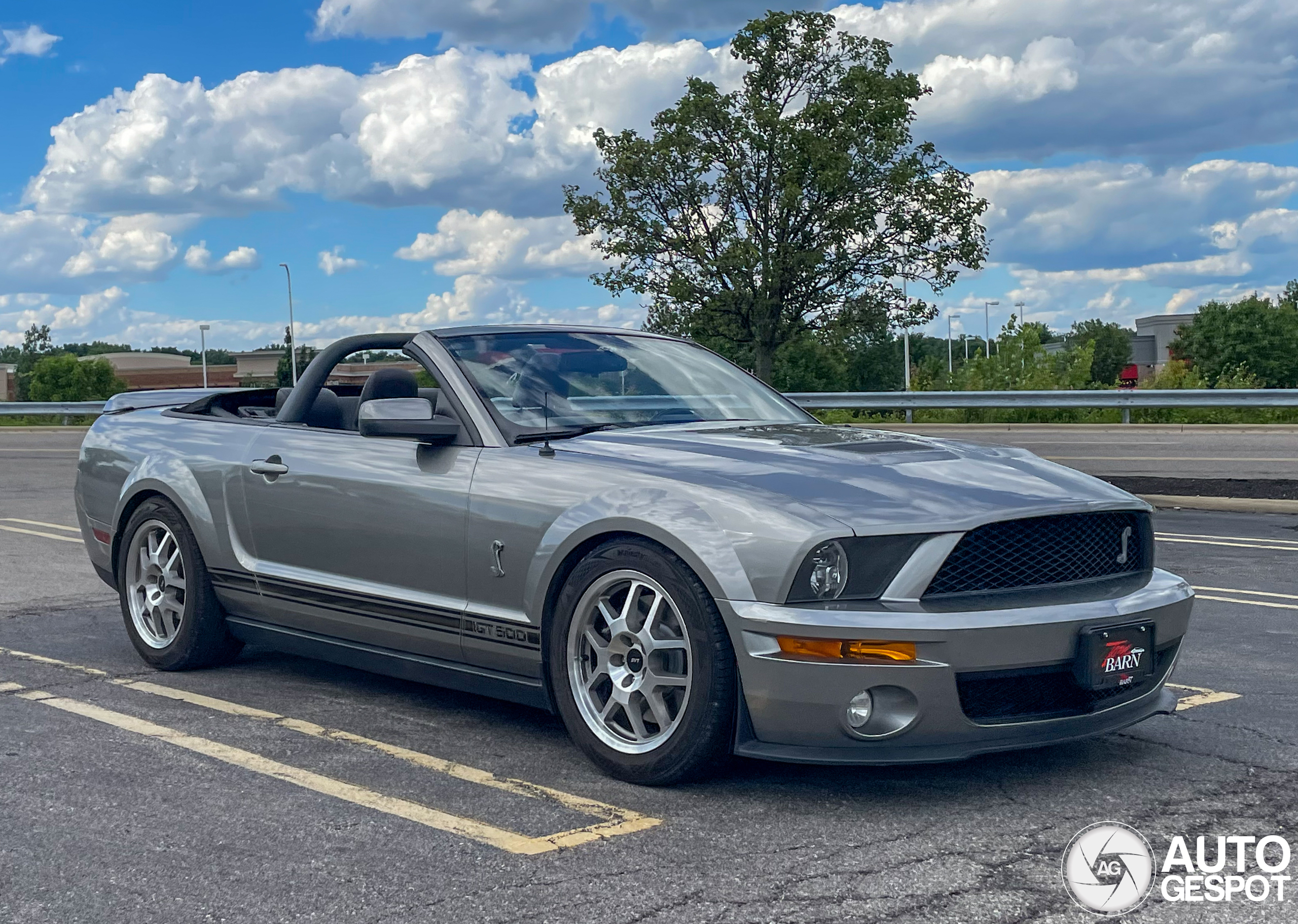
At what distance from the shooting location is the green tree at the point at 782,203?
29328mm

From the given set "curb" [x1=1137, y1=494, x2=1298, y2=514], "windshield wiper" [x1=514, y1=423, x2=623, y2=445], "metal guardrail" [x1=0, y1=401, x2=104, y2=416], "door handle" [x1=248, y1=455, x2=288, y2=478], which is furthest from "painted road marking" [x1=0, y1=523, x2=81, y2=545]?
"metal guardrail" [x1=0, y1=401, x2=104, y2=416]

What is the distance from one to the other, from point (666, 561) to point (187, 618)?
270cm

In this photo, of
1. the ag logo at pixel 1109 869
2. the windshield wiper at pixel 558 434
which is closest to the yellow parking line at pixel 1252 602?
the ag logo at pixel 1109 869

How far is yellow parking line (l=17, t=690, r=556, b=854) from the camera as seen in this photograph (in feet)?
12.2

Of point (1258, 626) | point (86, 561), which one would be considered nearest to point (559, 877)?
point (1258, 626)

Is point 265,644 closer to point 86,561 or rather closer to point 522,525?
point 522,525

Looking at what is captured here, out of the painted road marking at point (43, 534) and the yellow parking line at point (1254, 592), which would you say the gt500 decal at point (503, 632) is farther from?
the painted road marking at point (43, 534)

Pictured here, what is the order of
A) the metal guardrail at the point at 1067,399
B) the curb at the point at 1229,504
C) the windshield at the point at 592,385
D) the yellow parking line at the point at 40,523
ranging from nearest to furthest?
the windshield at the point at 592,385 < the yellow parking line at the point at 40,523 < the curb at the point at 1229,504 < the metal guardrail at the point at 1067,399

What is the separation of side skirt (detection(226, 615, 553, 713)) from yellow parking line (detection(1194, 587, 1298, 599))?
4741 millimetres

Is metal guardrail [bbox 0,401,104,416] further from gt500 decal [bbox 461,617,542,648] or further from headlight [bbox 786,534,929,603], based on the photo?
headlight [bbox 786,534,929,603]

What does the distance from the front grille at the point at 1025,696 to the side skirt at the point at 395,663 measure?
1381mm

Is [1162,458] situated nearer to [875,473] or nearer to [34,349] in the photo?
[875,473]

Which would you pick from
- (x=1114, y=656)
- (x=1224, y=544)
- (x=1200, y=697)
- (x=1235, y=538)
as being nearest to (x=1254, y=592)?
(x=1224, y=544)

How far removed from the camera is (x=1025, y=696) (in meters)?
3.97
